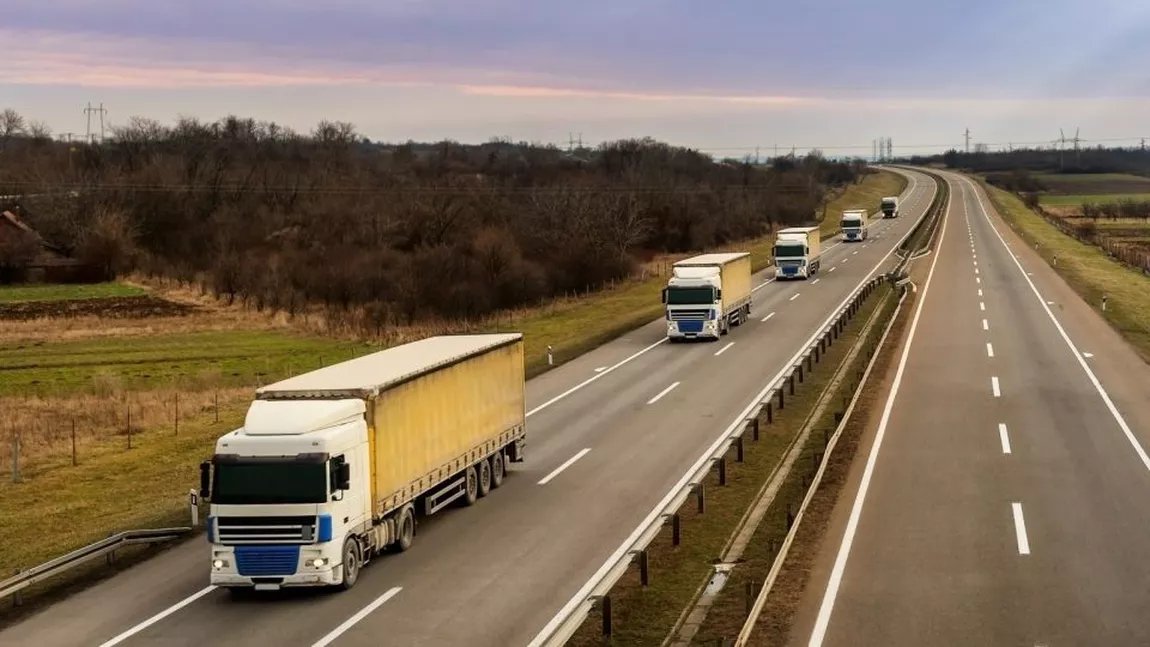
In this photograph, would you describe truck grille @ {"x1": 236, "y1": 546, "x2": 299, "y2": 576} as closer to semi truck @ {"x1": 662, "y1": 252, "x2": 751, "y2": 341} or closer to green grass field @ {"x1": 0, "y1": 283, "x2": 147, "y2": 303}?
semi truck @ {"x1": 662, "y1": 252, "x2": 751, "y2": 341}

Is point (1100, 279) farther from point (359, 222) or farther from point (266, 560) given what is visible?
point (266, 560)

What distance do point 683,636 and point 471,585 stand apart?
418cm

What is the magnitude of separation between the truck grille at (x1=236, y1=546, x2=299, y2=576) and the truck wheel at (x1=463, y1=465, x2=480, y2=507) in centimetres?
649

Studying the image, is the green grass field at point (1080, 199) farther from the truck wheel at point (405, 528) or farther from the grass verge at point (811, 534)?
the truck wheel at point (405, 528)

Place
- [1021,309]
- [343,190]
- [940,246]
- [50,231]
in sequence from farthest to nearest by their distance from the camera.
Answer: [343,190] → [50,231] → [940,246] → [1021,309]

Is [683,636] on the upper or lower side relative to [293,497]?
lower

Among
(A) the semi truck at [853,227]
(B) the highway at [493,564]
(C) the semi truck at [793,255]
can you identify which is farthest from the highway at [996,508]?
(A) the semi truck at [853,227]

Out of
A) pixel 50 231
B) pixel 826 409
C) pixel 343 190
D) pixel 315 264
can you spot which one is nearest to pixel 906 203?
pixel 343 190

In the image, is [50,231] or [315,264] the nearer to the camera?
[315,264]

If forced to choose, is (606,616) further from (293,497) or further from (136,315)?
(136,315)

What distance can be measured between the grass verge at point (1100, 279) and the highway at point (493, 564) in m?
21.1

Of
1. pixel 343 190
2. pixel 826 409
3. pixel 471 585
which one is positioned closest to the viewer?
pixel 471 585

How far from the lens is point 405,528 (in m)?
20.7

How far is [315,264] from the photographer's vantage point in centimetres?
9188
